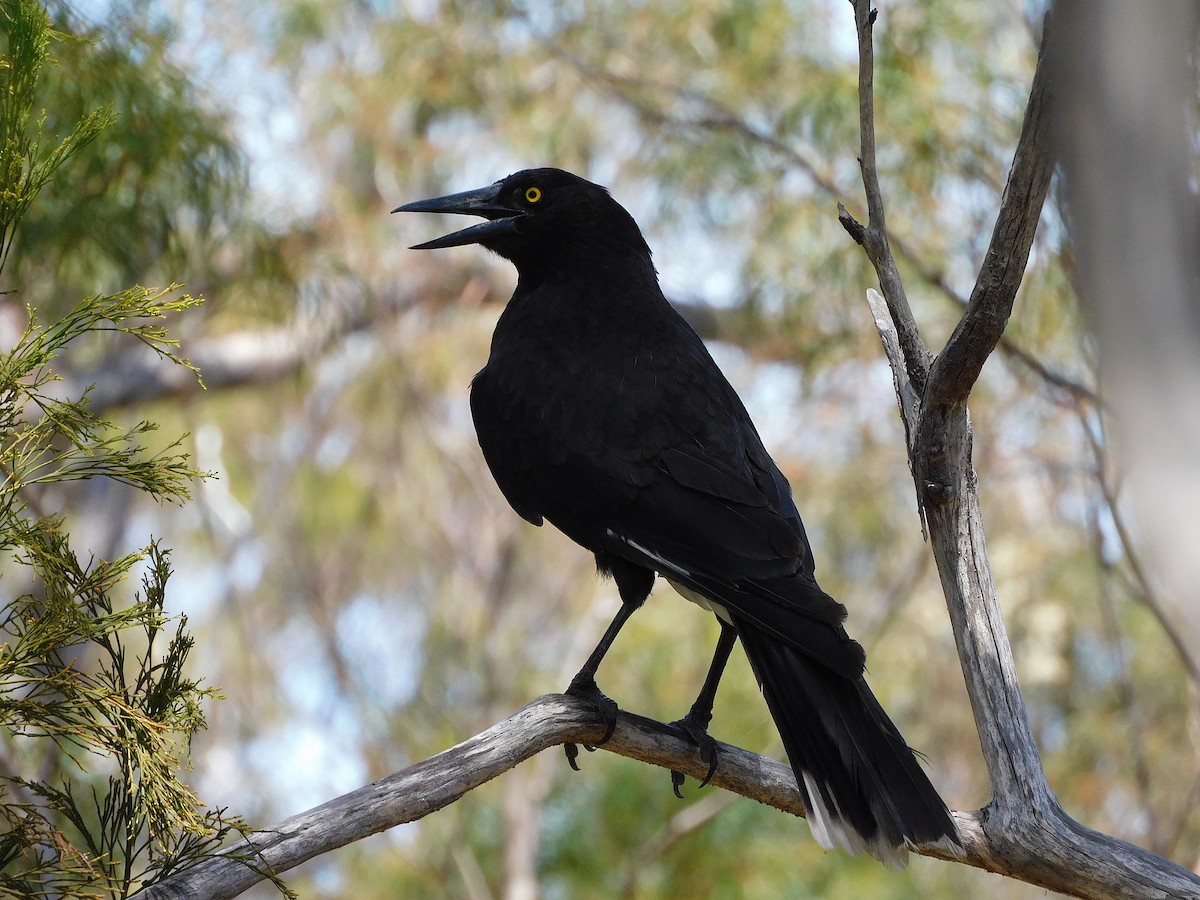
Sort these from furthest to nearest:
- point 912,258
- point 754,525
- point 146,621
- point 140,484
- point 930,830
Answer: point 912,258
point 754,525
point 930,830
point 140,484
point 146,621

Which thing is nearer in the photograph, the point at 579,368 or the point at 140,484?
the point at 140,484

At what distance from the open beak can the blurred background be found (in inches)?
52.1

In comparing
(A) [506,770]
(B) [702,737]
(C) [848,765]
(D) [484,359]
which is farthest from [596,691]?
(D) [484,359]

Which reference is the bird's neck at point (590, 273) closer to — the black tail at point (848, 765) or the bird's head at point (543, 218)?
the bird's head at point (543, 218)

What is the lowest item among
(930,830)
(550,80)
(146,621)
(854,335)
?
(930,830)

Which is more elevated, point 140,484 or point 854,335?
point 854,335

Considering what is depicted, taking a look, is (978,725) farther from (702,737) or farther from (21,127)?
(21,127)

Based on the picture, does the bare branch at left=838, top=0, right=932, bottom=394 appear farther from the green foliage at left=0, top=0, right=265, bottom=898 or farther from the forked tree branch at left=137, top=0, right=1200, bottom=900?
the green foliage at left=0, top=0, right=265, bottom=898

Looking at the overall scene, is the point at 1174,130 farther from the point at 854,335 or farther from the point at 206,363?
the point at 206,363

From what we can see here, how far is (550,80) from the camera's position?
8703mm

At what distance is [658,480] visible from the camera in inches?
111

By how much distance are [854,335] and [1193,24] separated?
535cm

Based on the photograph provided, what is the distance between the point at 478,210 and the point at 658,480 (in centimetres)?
118

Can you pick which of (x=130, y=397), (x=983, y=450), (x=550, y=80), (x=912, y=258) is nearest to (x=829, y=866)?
(x=983, y=450)
